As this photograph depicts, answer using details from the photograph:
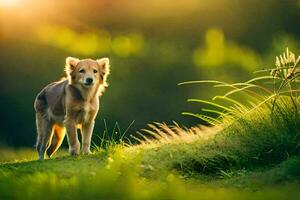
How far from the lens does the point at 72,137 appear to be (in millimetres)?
9828

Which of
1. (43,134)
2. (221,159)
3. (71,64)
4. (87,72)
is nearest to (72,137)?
(87,72)

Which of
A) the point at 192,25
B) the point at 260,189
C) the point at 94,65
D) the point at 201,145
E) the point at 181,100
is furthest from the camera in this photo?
the point at 192,25

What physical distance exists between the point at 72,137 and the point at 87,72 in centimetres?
82

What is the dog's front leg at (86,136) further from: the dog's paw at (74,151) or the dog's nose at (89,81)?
the dog's nose at (89,81)

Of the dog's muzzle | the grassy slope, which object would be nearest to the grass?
the grassy slope

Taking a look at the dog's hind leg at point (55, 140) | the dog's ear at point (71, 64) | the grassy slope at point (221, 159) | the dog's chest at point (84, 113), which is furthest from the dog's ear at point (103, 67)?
the dog's hind leg at point (55, 140)

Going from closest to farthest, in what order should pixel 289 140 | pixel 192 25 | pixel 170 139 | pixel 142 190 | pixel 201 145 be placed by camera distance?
pixel 142 190 → pixel 289 140 → pixel 201 145 → pixel 170 139 → pixel 192 25

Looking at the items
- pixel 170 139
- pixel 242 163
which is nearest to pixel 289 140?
pixel 242 163

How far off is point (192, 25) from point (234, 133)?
50.2 ft

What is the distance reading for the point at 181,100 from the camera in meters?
21.2

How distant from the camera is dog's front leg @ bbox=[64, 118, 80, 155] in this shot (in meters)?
9.75

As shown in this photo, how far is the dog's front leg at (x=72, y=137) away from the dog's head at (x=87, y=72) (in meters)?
0.48

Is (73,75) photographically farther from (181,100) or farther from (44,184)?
(181,100)

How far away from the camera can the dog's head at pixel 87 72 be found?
986 cm
